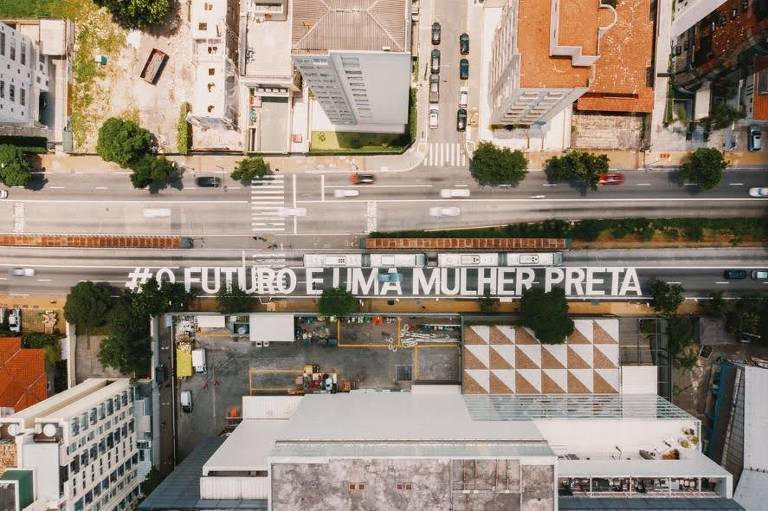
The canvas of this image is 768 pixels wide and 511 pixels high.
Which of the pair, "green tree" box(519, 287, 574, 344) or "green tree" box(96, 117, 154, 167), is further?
"green tree" box(96, 117, 154, 167)

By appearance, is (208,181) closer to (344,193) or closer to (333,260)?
(344,193)

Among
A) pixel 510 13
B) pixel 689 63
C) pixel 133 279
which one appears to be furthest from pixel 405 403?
pixel 689 63

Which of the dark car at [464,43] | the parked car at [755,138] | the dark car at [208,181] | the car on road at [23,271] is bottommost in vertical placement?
the car on road at [23,271]

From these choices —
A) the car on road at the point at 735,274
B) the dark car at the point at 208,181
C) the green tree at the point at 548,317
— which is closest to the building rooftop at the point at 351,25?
the dark car at the point at 208,181

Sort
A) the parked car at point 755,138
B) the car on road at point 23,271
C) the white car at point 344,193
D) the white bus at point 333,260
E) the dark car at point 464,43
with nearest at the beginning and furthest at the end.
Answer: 1. the white bus at point 333,260
2. the parked car at point 755,138
3. the dark car at point 464,43
4. the white car at point 344,193
5. the car on road at point 23,271

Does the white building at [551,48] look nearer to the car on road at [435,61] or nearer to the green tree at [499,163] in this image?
the green tree at [499,163]

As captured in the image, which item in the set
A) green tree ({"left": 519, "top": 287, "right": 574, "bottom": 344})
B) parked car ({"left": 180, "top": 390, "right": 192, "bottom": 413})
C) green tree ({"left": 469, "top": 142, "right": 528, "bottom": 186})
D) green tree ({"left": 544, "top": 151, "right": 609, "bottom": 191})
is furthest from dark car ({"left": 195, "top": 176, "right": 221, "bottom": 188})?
green tree ({"left": 544, "top": 151, "right": 609, "bottom": 191})

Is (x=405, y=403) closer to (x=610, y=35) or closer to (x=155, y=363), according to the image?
(x=155, y=363)

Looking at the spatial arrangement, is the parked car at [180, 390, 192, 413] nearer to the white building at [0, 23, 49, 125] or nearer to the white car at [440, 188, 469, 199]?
the white building at [0, 23, 49, 125]
